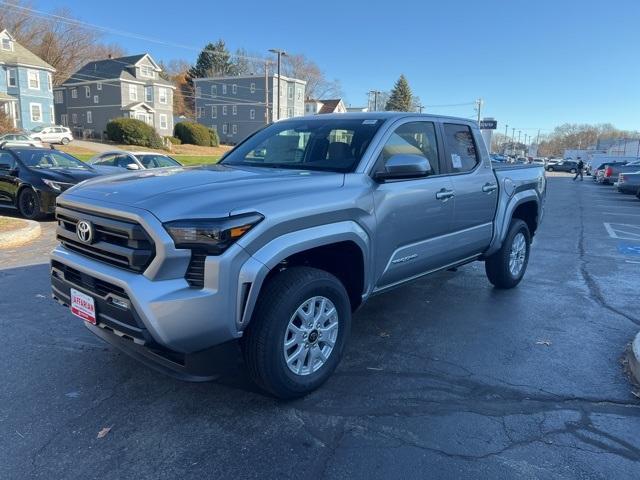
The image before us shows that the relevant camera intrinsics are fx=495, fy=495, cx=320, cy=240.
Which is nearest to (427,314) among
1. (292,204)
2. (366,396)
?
(366,396)

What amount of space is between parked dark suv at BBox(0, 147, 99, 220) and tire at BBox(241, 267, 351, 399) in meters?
8.04

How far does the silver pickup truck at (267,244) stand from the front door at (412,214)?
1 cm

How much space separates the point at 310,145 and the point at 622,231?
34.3 ft

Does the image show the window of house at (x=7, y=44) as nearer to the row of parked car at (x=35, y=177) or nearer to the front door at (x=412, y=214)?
the row of parked car at (x=35, y=177)

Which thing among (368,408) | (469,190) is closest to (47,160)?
(469,190)

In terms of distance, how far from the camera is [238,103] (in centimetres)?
6519

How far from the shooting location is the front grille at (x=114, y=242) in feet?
9.00

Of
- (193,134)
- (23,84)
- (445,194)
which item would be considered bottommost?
(445,194)

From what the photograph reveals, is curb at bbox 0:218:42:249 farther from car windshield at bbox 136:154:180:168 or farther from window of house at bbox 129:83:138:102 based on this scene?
window of house at bbox 129:83:138:102

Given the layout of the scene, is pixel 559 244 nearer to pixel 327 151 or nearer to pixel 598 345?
pixel 598 345

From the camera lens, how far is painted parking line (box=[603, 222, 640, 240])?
35.5ft

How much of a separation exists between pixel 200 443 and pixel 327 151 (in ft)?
7.86

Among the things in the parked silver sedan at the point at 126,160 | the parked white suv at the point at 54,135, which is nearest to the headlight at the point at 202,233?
the parked silver sedan at the point at 126,160

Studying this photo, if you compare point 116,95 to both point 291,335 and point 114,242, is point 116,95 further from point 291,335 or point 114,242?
point 291,335
